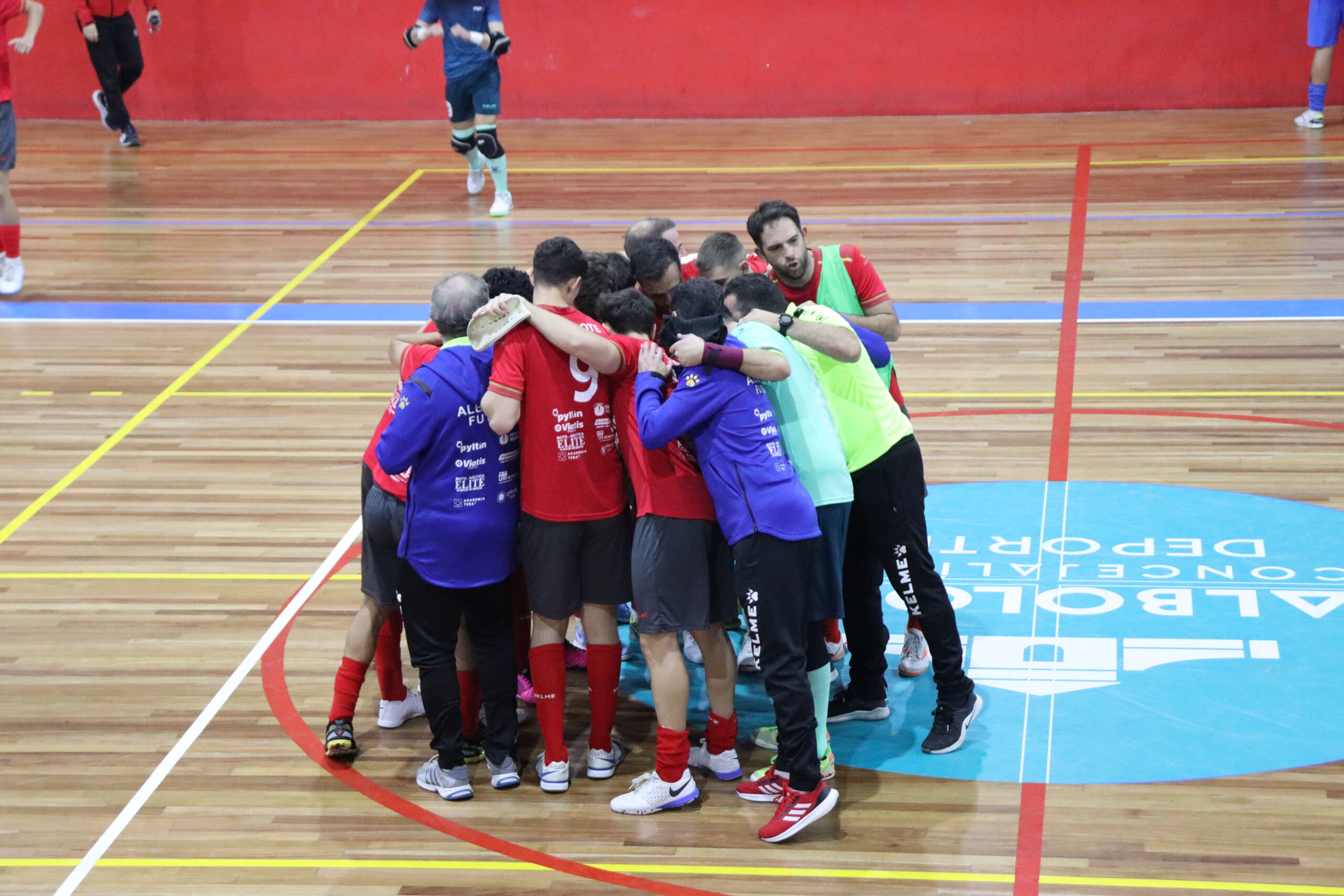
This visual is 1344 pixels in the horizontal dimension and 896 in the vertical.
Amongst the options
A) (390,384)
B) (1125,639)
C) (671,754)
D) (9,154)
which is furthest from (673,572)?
(9,154)

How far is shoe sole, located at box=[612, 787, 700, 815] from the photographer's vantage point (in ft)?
15.6

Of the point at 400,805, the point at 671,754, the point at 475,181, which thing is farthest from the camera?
the point at 475,181

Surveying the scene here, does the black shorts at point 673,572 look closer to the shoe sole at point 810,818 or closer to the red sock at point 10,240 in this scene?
the shoe sole at point 810,818

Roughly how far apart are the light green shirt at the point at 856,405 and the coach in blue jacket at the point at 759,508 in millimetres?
374

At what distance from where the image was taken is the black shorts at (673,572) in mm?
4641

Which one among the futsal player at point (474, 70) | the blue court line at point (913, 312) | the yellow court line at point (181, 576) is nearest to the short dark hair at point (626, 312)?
the yellow court line at point (181, 576)

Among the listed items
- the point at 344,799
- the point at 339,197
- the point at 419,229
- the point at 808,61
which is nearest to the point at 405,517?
the point at 344,799

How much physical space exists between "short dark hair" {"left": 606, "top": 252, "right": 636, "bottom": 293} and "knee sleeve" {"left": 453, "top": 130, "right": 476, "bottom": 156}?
27.0 ft

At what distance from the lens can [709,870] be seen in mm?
4441

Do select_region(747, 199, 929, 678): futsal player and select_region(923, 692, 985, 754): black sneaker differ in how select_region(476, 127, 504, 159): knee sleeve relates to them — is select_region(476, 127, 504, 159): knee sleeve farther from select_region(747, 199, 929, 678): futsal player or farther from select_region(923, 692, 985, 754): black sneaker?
select_region(923, 692, 985, 754): black sneaker

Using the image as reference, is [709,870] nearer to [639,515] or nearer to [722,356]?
[639,515]

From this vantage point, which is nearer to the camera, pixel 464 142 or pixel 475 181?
pixel 464 142

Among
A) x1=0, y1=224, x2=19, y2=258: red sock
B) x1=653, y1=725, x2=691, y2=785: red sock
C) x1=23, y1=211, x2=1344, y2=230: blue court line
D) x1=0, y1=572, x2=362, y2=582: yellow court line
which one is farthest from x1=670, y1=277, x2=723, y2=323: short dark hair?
x1=0, y1=224, x2=19, y2=258: red sock

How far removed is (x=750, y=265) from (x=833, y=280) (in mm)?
322
